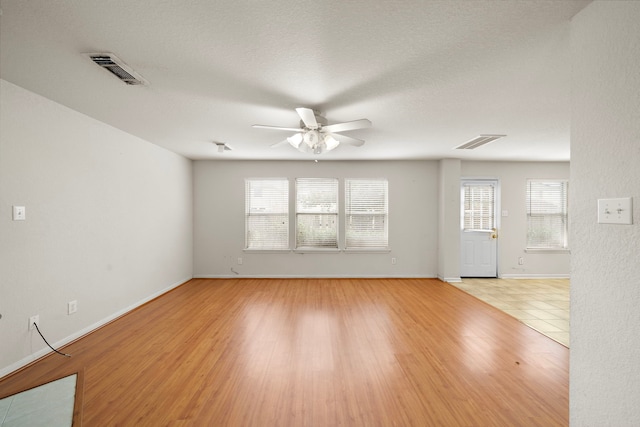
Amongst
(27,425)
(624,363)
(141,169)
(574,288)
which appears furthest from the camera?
(141,169)

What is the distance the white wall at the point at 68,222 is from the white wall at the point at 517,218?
5985mm

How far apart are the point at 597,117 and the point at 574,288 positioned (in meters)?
0.88

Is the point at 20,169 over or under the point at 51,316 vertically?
over

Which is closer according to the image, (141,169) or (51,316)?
(51,316)

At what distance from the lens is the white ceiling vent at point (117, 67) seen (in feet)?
6.28

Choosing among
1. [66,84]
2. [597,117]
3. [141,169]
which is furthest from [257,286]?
[597,117]

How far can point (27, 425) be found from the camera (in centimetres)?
167

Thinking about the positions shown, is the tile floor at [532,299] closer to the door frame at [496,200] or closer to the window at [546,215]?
the door frame at [496,200]

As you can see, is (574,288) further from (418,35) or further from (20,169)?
(20,169)

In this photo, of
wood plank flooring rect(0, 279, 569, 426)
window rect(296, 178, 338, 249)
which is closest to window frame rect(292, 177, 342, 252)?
window rect(296, 178, 338, 249)

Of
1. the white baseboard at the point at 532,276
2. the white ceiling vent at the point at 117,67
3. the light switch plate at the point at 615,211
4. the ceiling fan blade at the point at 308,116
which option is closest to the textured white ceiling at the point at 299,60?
the white ceiling vent at the point at 117,67

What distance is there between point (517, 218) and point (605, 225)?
529cm

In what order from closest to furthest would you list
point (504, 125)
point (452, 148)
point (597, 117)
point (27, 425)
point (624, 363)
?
point (624, 363) → point (597, 117) → point (27, 425) → point (504, 125) → point (452, 148)

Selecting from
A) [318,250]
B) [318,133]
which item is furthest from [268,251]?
[318,133]
